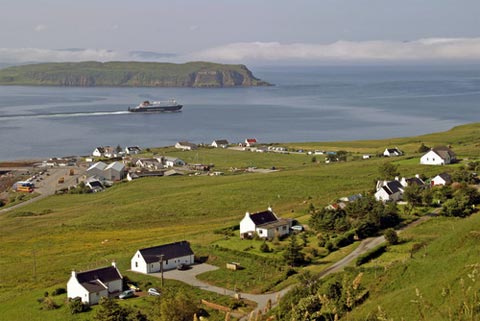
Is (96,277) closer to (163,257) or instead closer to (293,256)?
(163,257)

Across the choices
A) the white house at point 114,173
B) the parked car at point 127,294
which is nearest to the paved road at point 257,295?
the parked car at point 127,294

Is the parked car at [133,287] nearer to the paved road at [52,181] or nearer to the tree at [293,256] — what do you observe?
the tree at [293,256]

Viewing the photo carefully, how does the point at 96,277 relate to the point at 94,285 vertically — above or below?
above

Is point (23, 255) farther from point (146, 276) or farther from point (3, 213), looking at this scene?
point (3, 213)

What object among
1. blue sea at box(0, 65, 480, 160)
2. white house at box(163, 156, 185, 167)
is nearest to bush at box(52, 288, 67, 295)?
white house at box(163, 156, 185, 167)

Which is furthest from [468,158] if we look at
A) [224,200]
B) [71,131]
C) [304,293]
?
[71,131]

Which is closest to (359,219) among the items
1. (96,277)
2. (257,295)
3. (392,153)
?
(257,295)

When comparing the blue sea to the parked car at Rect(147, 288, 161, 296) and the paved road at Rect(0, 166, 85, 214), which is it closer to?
the paved road at Rect(0, 166, 85, 214)
